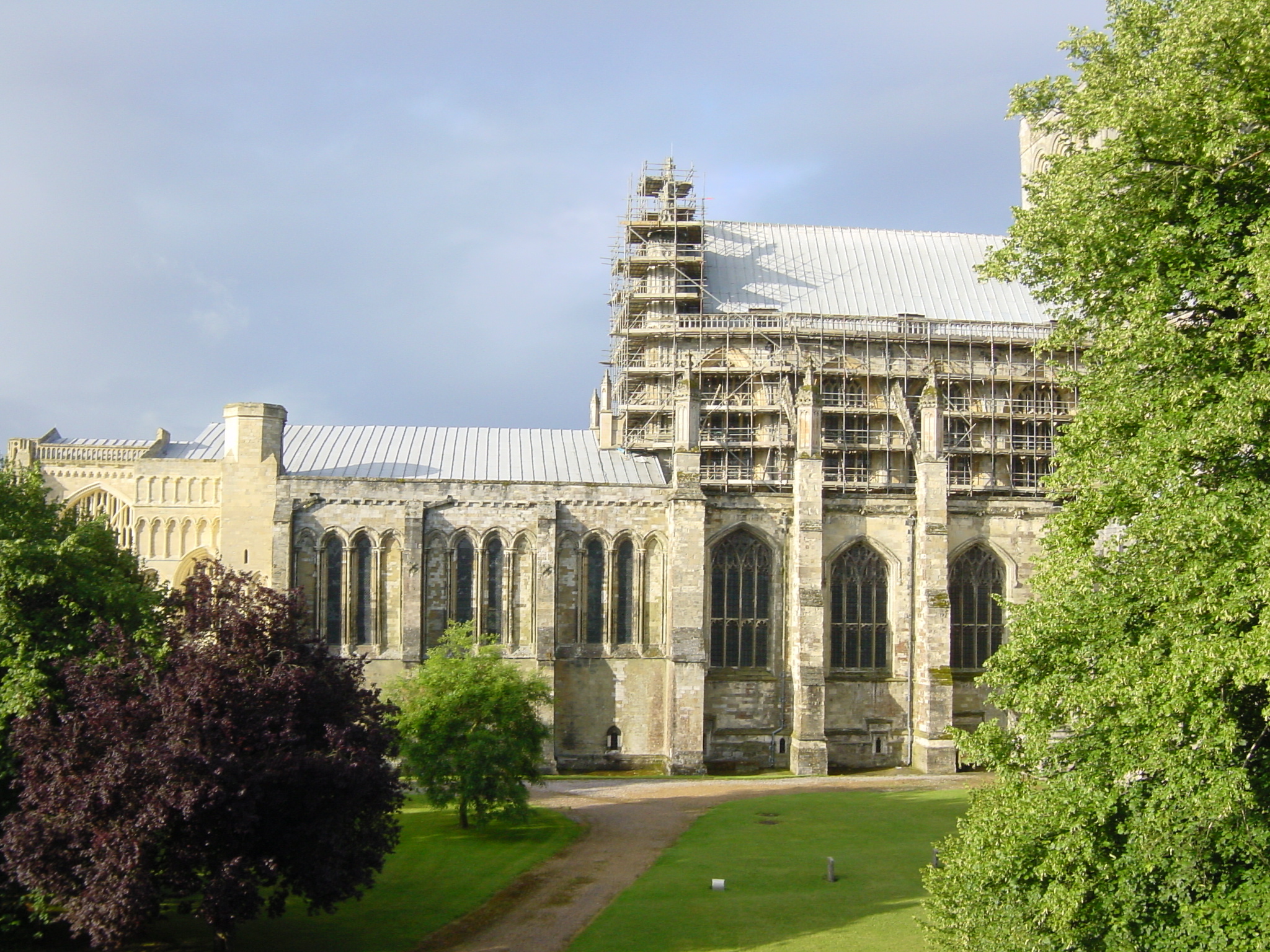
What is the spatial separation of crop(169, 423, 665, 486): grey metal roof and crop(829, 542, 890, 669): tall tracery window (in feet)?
27.0

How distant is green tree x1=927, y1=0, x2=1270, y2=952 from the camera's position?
49.1 ft

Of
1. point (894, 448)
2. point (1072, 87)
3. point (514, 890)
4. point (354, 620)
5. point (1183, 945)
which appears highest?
point (1072, 87)

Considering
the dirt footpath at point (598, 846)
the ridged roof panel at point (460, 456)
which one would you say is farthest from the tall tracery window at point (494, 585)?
the dirt footpath at point (598, 846)

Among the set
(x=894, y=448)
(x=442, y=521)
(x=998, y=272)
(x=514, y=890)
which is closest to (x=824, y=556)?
(x=894, y=448)

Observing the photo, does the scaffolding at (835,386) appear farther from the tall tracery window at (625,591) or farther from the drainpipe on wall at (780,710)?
the drainpipe on wall at (780,710)

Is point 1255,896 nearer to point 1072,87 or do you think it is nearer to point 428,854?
point 1072,87

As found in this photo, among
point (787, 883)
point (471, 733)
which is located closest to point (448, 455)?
point (471, 733)

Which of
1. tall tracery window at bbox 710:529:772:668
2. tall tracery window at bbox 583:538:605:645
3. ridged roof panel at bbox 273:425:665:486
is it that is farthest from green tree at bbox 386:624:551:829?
tall tracery window at bbox 710:529:772:668

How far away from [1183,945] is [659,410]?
33.6 metres

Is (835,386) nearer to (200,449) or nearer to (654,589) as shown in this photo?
(654,589)

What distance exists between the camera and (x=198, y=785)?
19062 mm

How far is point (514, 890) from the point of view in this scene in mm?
26406

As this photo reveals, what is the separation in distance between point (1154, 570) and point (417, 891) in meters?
18.1

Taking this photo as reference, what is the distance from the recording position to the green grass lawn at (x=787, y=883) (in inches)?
880
